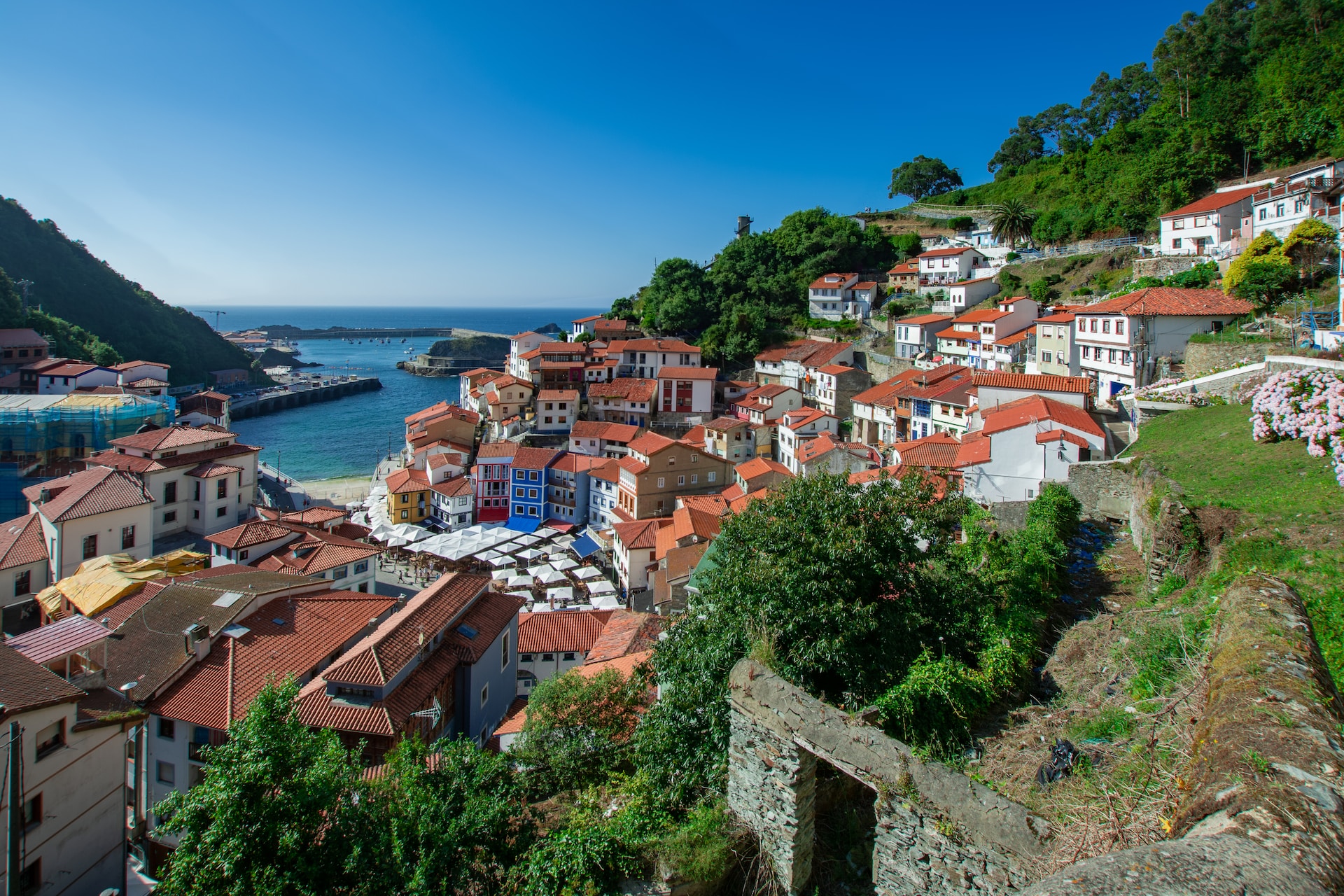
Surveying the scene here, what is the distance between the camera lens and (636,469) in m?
35.2

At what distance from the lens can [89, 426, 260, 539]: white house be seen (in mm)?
29250

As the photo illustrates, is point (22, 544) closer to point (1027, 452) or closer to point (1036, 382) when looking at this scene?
point (1027, 452)

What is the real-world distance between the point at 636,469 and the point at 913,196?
56784 millimetres

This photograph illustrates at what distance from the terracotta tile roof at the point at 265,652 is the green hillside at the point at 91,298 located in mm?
Result: 79228

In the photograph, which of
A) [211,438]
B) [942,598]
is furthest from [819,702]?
[211,438]

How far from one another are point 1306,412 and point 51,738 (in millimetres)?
20068

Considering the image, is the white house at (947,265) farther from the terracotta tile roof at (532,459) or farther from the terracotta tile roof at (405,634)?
the terracotta tile roof at (405,634)

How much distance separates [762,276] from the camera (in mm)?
58938

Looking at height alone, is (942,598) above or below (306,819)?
above

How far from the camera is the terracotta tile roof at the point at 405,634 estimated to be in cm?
1370

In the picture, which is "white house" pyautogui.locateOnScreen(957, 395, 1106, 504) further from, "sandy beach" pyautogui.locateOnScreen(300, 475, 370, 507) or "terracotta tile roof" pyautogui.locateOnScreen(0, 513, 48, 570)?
"sandy beach" pyautogui.locateOnScreen(300, 475, 370, 507)

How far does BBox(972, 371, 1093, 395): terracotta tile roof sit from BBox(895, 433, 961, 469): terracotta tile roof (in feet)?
12.3

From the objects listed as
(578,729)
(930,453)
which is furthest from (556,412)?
(578,729)

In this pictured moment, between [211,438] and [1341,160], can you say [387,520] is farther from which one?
[1341,160]
